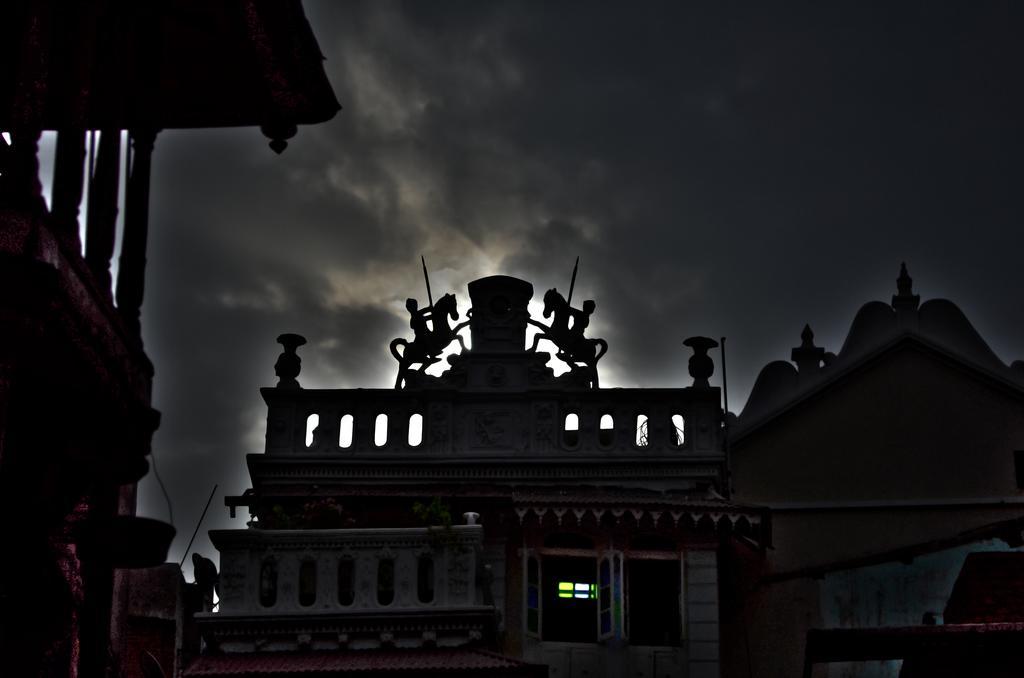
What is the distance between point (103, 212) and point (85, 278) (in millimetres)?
1305

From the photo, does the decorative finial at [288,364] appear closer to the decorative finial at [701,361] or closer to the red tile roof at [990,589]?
the decorative finial at [701,361]

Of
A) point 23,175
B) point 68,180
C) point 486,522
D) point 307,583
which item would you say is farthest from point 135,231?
point 486,522

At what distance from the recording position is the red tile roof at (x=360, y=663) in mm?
20969

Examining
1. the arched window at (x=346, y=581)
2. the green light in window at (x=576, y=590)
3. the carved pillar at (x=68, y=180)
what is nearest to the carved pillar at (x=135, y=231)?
the carved pillar at (x=68, y=180)

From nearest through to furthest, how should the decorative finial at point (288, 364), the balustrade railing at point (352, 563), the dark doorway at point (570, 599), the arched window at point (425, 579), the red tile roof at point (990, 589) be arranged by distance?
the red tile roof at point (990, 589)
the balustrade railing at point (352, 563)
the arched window at point (425, 579)
the dark doorway at point (570, 599)
the decorative finial at point (288, 364)

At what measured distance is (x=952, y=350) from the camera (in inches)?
1159

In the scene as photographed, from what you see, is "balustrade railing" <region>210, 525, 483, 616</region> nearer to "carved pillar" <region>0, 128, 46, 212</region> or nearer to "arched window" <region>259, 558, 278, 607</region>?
"arched window" <region>259, 558, 278, 607</region>

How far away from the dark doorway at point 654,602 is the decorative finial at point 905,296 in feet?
27.4

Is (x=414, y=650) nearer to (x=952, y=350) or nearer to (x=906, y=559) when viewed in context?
(x=906, y=559)

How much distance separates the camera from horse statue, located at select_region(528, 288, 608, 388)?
27.3 meters

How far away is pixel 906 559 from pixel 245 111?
17685 mm

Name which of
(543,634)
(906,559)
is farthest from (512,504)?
(906,559)

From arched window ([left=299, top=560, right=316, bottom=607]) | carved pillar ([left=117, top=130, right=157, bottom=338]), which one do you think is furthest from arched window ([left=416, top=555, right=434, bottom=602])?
carved pillar ([left=117, top=130, right=157, bottom=338])

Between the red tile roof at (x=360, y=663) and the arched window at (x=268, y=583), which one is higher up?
the arched window at (x=268, y=583)
